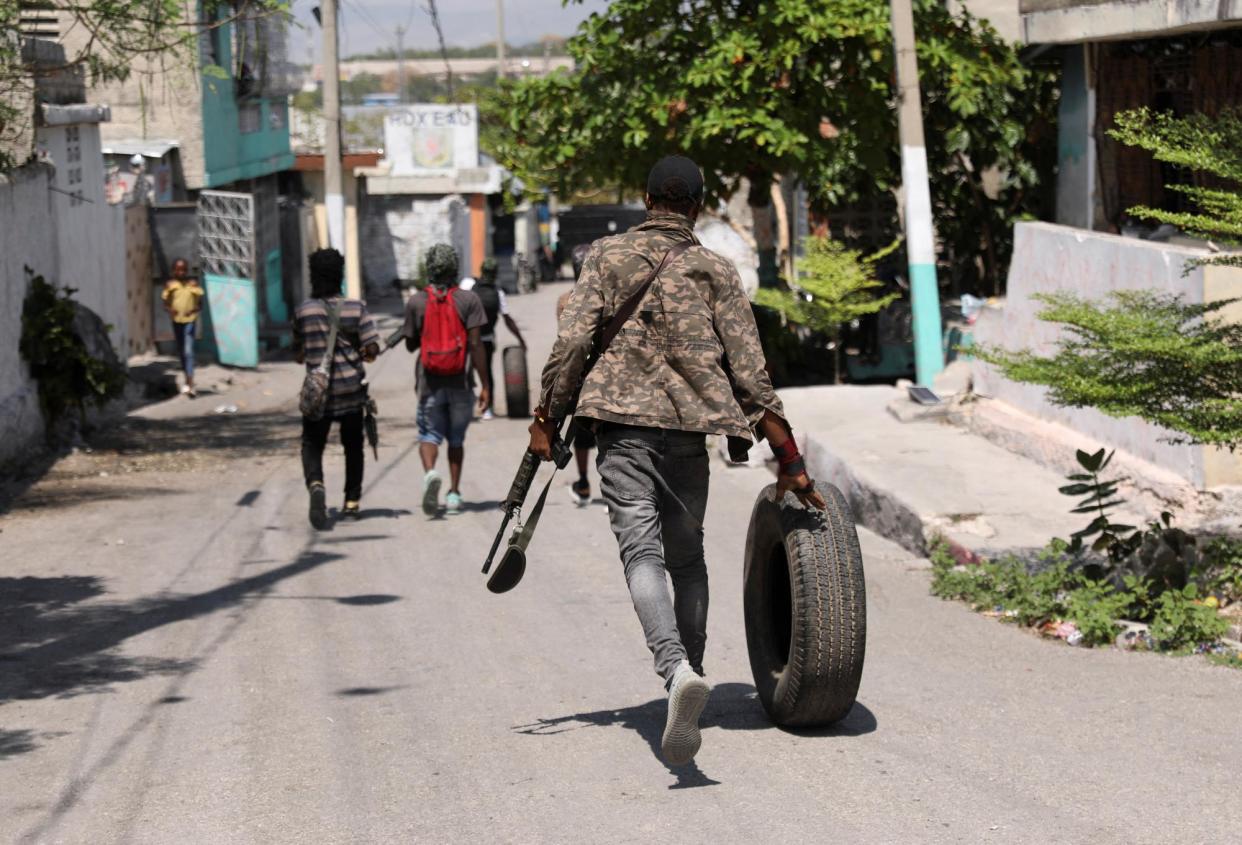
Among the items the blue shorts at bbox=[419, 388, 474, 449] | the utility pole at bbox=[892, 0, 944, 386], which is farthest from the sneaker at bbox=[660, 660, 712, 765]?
the utility pole at bbox=[892, 0, 944, 386]

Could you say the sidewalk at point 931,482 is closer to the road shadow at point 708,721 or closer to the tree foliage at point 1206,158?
the tree foliage at point 1206,158

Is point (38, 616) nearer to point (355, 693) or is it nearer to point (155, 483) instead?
point (355, 693)

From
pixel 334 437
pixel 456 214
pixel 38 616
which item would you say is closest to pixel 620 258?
pixel 38 616

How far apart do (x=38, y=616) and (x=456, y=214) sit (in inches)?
1591

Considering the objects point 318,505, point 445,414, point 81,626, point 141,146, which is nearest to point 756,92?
point 445,414

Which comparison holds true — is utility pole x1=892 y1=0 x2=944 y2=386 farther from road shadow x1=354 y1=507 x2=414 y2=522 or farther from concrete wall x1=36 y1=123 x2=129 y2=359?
concrete wall x1=36 y1=123 x2=129 y2=359

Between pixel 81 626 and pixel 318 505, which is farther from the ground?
pixel 318 505

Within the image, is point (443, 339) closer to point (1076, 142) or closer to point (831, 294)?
point (1076, 142)

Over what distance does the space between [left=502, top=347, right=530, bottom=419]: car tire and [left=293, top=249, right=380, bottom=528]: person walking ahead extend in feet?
21.9

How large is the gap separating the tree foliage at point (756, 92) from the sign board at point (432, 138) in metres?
29.4

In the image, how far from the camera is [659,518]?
541 cm

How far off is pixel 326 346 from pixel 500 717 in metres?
5.21

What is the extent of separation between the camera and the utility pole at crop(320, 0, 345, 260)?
2395 centimetres

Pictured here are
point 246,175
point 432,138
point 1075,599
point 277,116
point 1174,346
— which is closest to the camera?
point 1174,346
